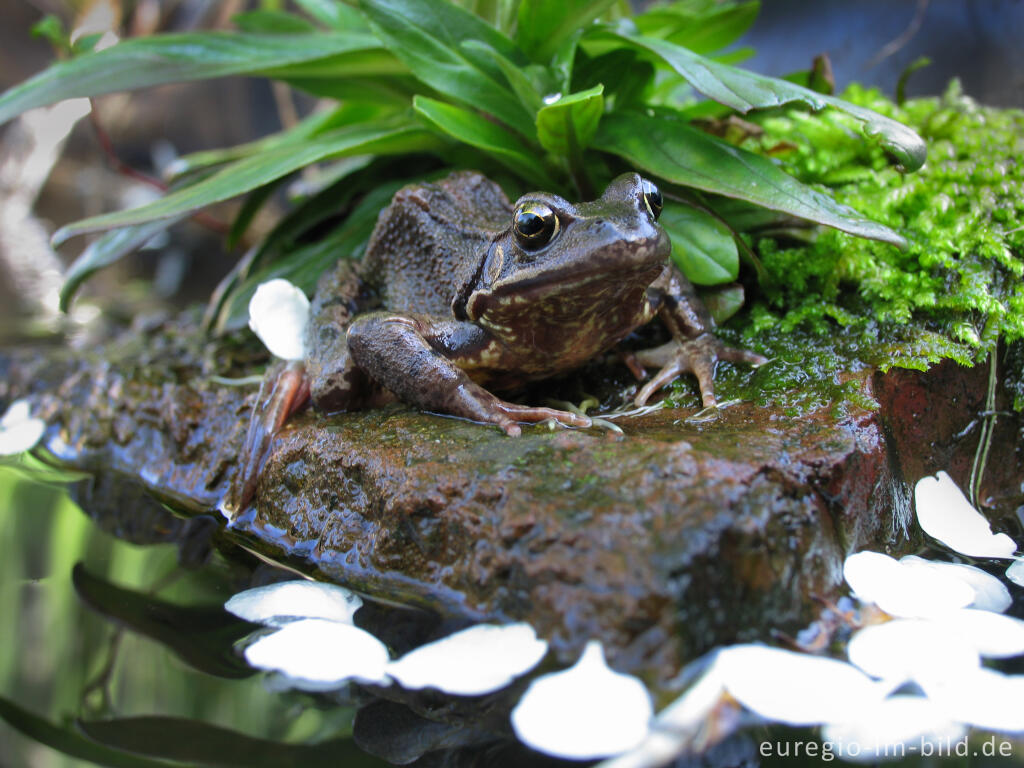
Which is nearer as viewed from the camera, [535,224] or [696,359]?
[535,224]

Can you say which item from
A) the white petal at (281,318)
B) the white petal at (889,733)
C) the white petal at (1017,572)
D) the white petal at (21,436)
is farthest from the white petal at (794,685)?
the white petal at (21,436)

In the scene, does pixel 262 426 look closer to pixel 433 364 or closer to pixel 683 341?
pixel 433 364

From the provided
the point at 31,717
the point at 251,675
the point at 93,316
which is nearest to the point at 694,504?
the point at 251,675

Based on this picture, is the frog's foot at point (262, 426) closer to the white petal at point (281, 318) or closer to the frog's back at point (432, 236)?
the white petal at point (281, 318)

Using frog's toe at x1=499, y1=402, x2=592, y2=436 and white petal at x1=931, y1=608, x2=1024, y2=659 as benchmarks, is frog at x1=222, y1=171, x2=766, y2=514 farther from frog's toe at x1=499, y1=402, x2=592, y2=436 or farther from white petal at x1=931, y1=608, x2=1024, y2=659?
white petal at x1=931, y1=608, x2=1024, y2=659

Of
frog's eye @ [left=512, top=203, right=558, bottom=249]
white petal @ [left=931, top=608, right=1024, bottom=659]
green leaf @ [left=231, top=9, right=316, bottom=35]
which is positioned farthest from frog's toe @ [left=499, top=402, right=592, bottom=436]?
green leaf @ [left=231, top=9, right=316, bottom=35]

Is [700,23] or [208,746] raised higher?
[700,23]

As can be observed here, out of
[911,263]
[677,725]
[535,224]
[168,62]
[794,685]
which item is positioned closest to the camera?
[677,725]

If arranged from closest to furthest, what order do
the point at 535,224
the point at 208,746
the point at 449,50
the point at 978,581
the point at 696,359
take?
the point at 208,746
the point at 978,581
the point at 535,224
the point at 696,359
the point at 449,50

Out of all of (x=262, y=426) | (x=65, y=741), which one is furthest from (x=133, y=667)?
(x=262, y=426)
